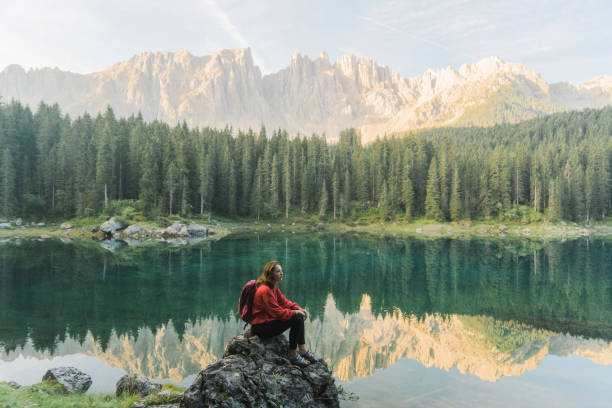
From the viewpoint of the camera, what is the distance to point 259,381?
24.2 feet

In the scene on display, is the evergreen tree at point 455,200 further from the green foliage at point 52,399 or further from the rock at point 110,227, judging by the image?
the green foliage at point 52,399

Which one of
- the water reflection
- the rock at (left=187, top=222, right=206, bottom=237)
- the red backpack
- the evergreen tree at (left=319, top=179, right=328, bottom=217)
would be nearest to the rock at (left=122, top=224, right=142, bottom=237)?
the rock at (left=187, top=222, right=206, bottom=237)

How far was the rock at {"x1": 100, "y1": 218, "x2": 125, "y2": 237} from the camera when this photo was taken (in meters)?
62.1

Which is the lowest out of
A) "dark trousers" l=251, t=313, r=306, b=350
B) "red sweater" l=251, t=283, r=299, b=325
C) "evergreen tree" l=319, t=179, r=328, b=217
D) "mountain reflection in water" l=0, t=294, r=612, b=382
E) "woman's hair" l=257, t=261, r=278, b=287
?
"mountain reflection in water" l=0, t=294, r=612, b=382

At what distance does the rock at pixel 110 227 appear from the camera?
62062mm

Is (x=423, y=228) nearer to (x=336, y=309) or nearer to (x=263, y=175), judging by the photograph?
(x=263, y=175)

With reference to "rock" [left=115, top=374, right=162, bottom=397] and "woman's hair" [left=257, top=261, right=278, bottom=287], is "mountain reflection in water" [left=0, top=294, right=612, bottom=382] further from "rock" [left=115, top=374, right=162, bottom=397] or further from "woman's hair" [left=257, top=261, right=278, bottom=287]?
"woman's hair" [left=257, top=261, right=278, bottom=287]

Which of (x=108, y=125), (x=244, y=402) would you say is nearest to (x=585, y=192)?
(x=244, y=402)

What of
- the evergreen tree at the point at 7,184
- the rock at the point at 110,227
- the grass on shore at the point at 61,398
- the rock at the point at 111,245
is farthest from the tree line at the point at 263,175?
the grass on shore at the point at 61,398

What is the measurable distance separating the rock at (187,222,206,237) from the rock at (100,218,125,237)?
12882 millimetres

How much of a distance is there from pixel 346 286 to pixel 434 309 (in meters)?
7.99

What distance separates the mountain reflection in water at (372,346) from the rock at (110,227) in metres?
53.3

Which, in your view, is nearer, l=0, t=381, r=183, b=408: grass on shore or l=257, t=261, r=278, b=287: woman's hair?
l=257, t=261, r=278, b=287: woman's hair

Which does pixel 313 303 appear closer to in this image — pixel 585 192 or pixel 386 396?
pixel 386 396
